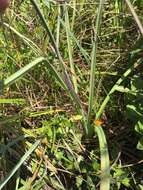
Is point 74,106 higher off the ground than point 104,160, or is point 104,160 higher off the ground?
point 74,106

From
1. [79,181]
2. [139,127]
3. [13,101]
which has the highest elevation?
[13,101]

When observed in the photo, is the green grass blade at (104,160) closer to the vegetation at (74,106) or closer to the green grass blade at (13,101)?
the vegetation at (74,106)

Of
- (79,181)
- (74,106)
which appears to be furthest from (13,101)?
(79,181)

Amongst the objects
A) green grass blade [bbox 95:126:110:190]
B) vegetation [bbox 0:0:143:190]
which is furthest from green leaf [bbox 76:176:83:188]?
green grass blade [bbox 95:126:110:190]

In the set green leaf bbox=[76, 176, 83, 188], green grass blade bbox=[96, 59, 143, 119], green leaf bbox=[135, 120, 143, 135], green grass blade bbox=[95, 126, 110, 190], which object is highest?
green grass blade bbox=[96, 59, 143, 119]

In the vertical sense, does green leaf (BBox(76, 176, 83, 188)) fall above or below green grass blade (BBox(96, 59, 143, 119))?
below

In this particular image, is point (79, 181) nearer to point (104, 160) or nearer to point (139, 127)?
point (104, 160)

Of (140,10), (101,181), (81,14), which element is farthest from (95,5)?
(101,181)

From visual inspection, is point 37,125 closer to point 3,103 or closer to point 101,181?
point 3,103

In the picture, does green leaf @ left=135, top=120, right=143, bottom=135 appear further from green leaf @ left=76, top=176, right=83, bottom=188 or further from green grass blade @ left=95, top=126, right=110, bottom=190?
green leaf @ left=76, top=176, right=83, bottom=188
